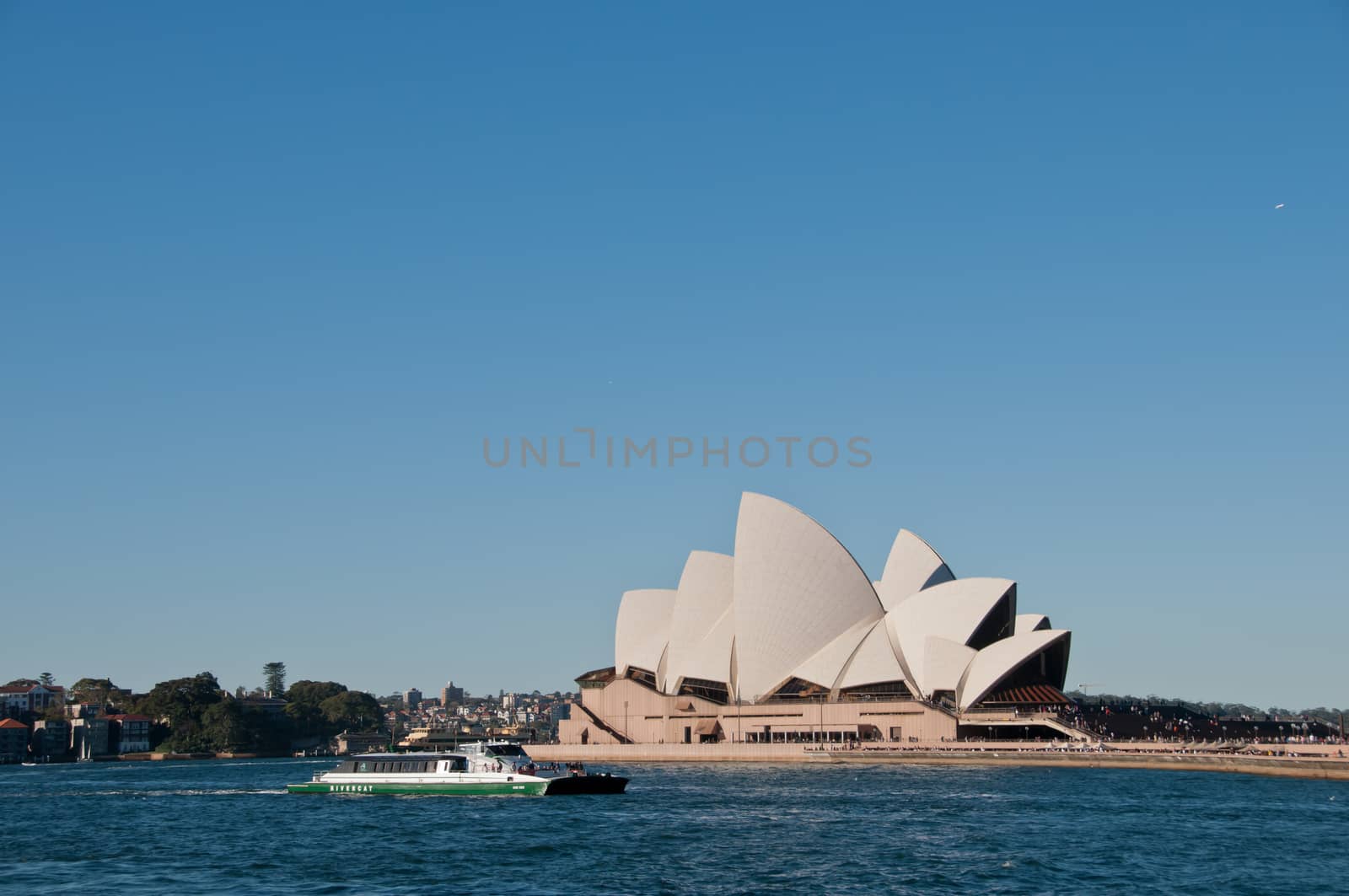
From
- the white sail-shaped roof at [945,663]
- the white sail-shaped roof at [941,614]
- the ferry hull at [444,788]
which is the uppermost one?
the white sail-shaped roof at [941,614]

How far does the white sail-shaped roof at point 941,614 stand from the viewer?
85.4 metres

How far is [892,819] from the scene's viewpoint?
151 feet

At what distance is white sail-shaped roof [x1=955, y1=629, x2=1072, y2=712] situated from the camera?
8312cm

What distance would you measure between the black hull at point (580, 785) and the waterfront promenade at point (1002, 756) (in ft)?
88.9

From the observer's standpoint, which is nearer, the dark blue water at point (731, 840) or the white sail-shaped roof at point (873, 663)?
the dark blue water at point (731, 840)

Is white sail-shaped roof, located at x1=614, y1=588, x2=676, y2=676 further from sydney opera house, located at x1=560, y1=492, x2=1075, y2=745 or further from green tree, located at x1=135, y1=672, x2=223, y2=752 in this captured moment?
green tree, located at x1=135, y1=672, x2=223, y2=752

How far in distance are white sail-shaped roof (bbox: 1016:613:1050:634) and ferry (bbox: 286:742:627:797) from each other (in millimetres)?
38046

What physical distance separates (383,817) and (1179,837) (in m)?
29.0

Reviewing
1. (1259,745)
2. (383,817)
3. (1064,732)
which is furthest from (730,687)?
(383,817)

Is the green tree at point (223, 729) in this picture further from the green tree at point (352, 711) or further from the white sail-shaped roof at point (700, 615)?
the white sail-shaped roof at point (700, 615)

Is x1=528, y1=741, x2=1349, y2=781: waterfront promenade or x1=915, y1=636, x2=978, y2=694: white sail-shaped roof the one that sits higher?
x1=915, y1=636, x2=978, y2=694: white sail-shaped roof

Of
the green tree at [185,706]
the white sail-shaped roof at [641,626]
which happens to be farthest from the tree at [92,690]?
the white sail-shaped roof at [641,626]

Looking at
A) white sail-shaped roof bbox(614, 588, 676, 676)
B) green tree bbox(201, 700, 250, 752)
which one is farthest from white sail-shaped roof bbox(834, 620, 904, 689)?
green tree bbox(201, 700, 250, 752)

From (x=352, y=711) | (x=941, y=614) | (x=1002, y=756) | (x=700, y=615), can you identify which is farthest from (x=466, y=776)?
(x=352, y=711)
